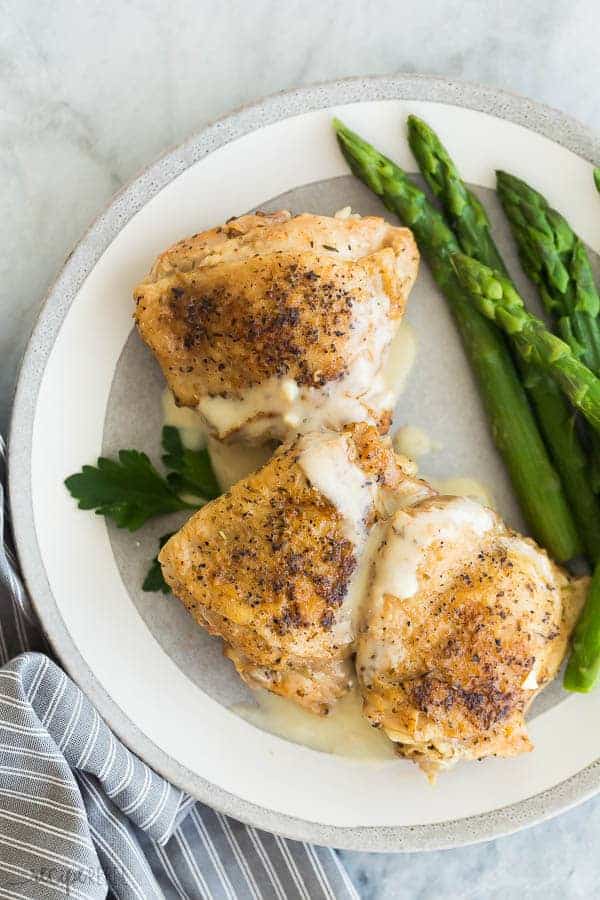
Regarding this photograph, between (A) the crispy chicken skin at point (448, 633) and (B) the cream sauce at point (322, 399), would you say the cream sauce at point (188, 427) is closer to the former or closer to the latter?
(B) the cream sauce at point (322, 399)

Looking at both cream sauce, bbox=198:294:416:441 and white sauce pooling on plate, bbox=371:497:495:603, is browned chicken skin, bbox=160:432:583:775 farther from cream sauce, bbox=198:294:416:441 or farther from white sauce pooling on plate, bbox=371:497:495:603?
cream sauce, bbox=198:294:416:441

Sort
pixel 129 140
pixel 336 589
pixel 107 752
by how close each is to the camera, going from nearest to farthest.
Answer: pixel 336 589
pixel 107 752
pixel 129 140

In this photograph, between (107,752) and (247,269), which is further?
(107,752)

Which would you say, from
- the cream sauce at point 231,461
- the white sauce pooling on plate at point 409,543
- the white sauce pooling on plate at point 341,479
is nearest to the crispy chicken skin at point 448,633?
the white sauce pooling on plate at point 409,543

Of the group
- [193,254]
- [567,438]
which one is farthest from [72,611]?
[567,438]

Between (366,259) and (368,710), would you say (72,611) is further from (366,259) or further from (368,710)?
(366,259)
